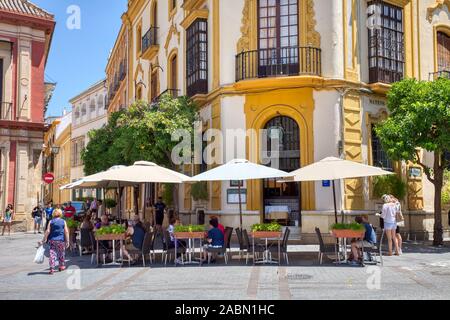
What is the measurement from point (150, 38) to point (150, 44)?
1.49 feet

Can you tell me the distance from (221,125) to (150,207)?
26.1 feet

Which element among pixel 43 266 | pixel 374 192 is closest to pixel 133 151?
pixel 43 266

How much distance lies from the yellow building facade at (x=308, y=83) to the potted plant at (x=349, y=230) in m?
4.34

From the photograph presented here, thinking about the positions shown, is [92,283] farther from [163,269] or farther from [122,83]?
[122,83]

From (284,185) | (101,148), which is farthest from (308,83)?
(101,148)

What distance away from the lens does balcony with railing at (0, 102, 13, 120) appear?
27969mm

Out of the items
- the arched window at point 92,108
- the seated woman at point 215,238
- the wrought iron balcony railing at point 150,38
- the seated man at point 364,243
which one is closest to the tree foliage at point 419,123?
the seated man at point 364,243

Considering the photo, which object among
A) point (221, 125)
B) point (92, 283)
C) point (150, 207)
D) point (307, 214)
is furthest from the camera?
point (150, 207)

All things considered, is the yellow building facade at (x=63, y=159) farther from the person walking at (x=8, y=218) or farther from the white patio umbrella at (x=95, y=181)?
the white patio umbrella at (x=95, y=181)

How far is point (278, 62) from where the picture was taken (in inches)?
711

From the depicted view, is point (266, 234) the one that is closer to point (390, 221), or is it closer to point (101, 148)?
point (390, 221)

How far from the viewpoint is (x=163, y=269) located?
1225cm

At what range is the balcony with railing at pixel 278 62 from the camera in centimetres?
1764

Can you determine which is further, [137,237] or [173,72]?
[173,72]
